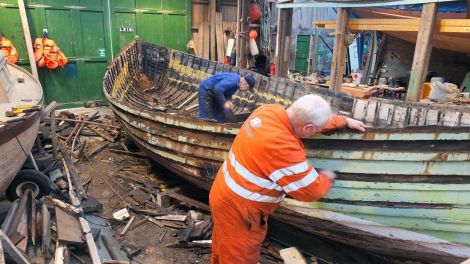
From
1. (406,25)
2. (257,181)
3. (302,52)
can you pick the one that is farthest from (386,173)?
(302,52)

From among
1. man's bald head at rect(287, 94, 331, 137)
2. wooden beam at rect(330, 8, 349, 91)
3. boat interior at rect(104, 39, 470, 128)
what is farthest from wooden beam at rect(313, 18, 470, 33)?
man's bald head at rect(287, 94, 331, 137)

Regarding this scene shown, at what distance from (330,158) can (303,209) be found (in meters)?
0.61

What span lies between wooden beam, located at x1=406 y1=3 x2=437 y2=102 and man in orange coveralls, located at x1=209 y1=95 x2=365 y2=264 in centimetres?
231

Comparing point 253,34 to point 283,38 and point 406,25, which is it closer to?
point 283,38

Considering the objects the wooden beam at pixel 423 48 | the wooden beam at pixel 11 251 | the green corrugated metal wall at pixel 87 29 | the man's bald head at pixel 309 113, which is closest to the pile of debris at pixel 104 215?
the wooden beam at pixel 11 251

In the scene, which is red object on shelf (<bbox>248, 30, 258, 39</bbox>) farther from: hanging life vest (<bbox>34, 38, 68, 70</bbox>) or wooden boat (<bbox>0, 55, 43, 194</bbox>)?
wooden boat (<bbox>0, 55, 43, 194</bbox>)

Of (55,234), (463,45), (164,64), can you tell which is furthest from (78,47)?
(463,45)

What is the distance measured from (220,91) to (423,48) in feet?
8.54

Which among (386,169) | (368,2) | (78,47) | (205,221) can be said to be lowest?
(205,221)

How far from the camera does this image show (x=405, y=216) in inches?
106

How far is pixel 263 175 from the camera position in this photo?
86.6 inches

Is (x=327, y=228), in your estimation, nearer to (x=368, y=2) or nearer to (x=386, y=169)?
(x=386, y=169)

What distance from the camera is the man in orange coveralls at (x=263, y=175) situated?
6.81 ft

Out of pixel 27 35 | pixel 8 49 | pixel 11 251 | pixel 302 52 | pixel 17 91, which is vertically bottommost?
pixel 11 251
